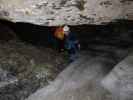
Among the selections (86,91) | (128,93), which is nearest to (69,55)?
(86,91)

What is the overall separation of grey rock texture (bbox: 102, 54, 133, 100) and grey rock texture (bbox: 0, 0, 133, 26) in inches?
54.2

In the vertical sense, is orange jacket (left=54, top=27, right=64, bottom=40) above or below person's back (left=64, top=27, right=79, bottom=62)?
above

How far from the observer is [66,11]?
7227 millimetres

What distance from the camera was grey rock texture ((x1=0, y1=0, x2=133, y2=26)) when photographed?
23.1 ft

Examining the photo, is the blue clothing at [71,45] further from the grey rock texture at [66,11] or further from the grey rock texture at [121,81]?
the grey rock texture at [121,81]

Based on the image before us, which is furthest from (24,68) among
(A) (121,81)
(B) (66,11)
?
(A) (121,81)

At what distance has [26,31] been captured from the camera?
1005 cm

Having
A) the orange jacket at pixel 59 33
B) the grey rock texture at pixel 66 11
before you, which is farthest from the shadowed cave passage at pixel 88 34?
the grey rock texture at pixel 66 11

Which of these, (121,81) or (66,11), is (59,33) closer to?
(66,11)

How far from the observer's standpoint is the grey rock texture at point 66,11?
23.1ft

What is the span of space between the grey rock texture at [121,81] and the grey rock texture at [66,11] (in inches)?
54.2

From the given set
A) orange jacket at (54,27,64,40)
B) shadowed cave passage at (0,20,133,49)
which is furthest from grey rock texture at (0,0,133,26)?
shadowed cave passage at (0,20,133,49)

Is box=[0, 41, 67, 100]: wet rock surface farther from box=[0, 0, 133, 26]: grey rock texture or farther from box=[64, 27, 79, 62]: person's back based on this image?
box=[0, 0, 133, 26]: grey rock texture

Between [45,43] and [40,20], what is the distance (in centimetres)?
230
